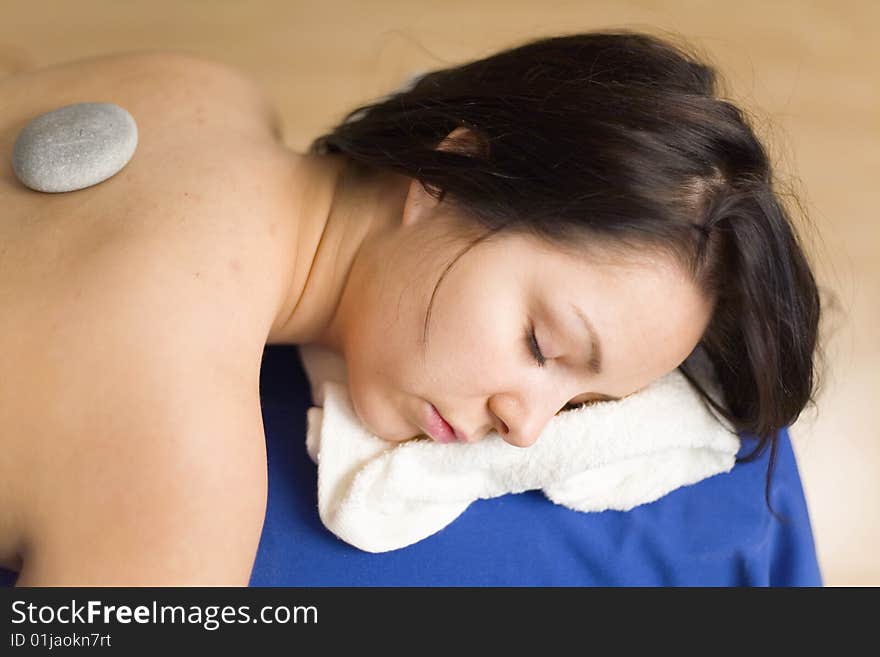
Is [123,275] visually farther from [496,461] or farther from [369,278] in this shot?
[496,461]

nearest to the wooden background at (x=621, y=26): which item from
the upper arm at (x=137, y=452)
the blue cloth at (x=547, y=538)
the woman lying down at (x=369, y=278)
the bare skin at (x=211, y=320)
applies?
the blue cloth at (x=547, y=538)

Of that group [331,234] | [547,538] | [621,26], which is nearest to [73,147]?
[331,234]

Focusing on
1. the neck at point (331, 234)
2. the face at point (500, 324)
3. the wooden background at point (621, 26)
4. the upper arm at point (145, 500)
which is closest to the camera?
the upper arm at point (145, 500)

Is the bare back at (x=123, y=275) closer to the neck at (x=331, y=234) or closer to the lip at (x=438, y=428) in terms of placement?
the neck at (x=331, y=234)

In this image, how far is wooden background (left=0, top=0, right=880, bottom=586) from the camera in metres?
1.82

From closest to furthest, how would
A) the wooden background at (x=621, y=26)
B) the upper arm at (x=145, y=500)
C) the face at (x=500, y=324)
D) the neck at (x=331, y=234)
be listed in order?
the upper arm at (x=145, y=500) → the face at (x=500, y=324) → the neck at (x=331, y=234) → the wooden background at (x=621, y=26)

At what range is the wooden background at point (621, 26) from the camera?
1.82 meters

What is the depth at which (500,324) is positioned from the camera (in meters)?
1.06

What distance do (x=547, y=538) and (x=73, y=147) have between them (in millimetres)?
655

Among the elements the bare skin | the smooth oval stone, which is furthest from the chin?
the smooth oval stone

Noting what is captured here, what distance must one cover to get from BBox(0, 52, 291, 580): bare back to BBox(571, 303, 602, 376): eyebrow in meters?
0.31

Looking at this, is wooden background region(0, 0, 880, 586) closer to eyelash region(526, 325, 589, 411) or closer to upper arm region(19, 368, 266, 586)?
eyelash region(526, 325, 589, 411)

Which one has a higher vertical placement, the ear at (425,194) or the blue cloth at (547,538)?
the ear at (425,194)

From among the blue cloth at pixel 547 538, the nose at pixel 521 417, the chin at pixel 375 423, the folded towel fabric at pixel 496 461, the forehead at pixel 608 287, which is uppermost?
the forehead at pixel 608 287
